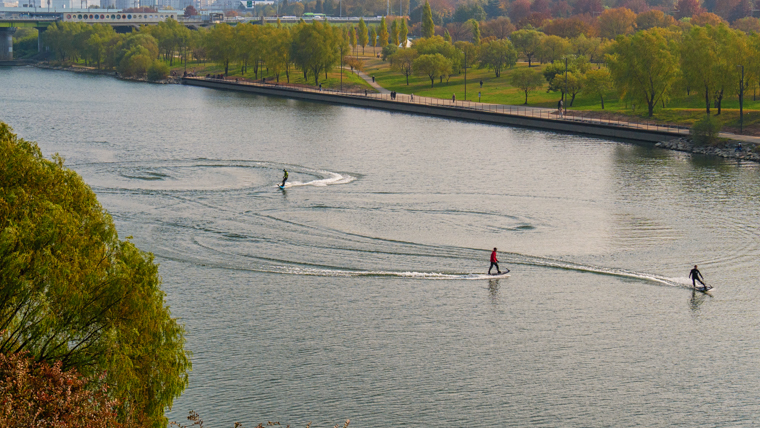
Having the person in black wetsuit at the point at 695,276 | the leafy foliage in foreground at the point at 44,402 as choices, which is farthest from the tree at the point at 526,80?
the leafy foliage in foreground at the point at 44,402

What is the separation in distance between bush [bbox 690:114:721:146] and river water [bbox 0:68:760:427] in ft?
14.3

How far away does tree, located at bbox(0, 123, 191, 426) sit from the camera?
72.4 feet

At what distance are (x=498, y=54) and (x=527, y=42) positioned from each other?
12.5m

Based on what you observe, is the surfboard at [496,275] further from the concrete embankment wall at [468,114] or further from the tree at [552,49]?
the tree at [552,49]

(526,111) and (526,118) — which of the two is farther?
(526,111)

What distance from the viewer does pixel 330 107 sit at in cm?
13662

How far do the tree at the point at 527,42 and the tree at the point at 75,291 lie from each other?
5572 inches

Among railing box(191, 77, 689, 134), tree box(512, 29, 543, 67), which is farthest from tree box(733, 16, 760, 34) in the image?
railing box(191, 77, 689, 134)

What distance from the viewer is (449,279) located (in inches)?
1793

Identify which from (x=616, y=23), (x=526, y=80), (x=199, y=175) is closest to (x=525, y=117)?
(x=526, y=80)

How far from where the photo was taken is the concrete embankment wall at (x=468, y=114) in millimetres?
97938

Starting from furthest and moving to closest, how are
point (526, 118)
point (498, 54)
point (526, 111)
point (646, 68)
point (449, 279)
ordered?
point (498, 54) → point (526, 111) → point (526, 118) → point (646, 68) → point (449, 279)

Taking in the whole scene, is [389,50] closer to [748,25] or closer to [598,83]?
[748,25]

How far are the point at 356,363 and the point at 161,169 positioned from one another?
45109 millimetres
